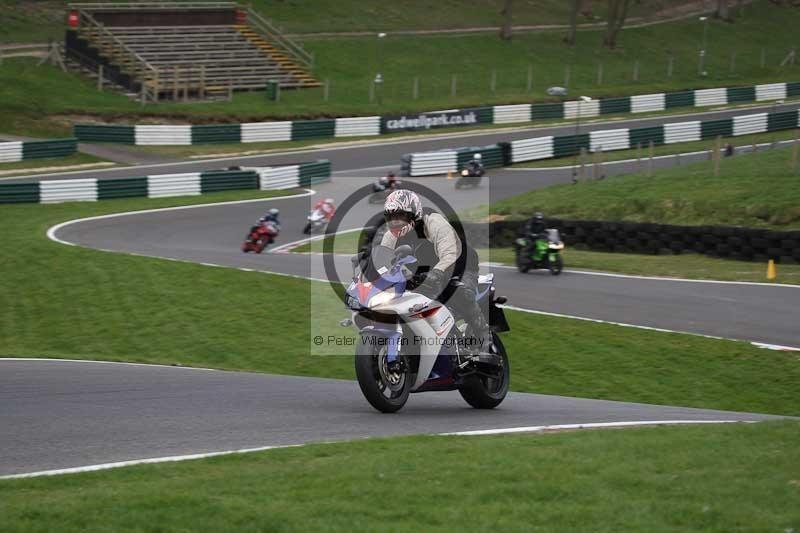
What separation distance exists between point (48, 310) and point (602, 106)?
41.4 m

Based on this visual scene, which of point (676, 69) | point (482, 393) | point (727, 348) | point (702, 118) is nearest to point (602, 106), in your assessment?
point (702, 118)

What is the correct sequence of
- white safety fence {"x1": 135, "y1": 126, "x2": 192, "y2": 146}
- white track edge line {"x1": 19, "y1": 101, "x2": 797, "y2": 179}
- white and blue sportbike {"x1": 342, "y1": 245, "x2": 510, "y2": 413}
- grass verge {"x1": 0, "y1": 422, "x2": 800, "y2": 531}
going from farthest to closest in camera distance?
white safety fence {"x1": 135, "y1": 126, "x2": 192, "y2": 146} → white track edge line {"x1": 19, "y1": 101, "x2": 797, "y2": 179} → white and blue sportbike {"x1": 342, "y1": 245, "x2": 510, "y2": 413} → grass verge {"x1": 0, "y1": 422, "x2": 800, "y2": 531}

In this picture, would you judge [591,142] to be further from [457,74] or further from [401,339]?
[401,339]

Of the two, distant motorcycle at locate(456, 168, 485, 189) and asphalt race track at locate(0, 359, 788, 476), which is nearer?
asphalt race track at locate(0, 359, 788, 476)

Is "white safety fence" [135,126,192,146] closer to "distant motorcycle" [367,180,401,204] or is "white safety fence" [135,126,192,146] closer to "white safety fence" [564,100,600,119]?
"distant motorcycle" [367,180,401,204]

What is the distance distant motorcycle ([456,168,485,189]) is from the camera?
3547 cm

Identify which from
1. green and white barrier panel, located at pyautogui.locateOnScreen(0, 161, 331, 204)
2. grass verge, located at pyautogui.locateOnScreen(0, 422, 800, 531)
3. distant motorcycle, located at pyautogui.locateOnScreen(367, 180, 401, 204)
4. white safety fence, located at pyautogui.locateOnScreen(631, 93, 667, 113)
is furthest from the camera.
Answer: white safety fence, located at pyautogui.locateOnScreen(631, 93, 667, 113)

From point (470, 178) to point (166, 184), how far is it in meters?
10.4

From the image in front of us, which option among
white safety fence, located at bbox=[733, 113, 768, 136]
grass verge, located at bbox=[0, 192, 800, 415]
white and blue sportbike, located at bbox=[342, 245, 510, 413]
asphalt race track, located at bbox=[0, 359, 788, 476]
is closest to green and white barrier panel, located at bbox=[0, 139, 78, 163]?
grass verge, located at bbox=[0, 192, 800, 415]

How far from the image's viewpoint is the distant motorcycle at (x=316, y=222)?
28.7m

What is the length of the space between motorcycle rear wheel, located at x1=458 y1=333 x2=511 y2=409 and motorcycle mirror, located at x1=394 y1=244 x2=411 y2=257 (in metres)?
1.61

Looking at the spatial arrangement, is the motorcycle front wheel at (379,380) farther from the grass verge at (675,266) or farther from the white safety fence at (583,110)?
the white safety fence at (583,110)

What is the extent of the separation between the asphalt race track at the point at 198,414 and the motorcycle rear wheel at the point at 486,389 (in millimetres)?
125

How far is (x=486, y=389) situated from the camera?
32.9ft
